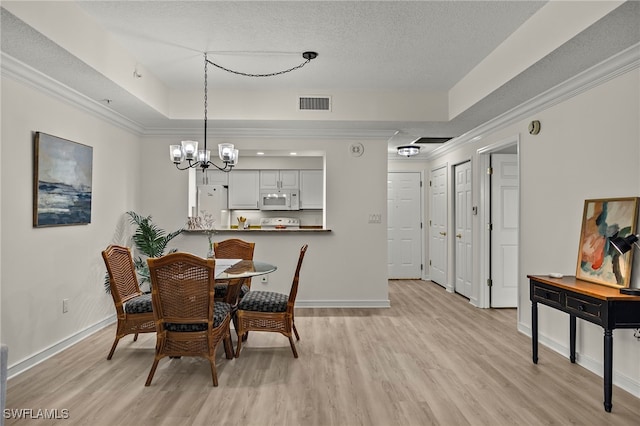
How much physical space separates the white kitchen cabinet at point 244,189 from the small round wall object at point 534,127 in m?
4.62

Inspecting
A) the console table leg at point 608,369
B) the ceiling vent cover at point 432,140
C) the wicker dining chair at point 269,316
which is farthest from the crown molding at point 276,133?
the console table leg at point 608,369

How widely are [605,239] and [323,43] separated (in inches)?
107

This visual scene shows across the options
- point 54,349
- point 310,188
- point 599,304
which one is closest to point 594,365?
point 599,304

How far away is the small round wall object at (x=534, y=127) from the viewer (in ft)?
13.0

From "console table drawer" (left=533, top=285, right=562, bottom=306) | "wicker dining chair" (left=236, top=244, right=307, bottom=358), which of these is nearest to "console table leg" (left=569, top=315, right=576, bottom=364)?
"console table drawer" (left=533, top=285, right=562, bottom=306)

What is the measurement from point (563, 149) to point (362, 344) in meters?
2.56

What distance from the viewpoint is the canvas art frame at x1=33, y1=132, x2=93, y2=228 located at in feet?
10.8

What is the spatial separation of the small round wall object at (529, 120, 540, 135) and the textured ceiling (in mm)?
263

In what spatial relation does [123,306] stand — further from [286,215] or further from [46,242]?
[286,215]

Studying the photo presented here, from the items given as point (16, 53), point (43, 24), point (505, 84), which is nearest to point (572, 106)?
point (505, 84)

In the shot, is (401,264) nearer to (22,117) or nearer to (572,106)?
(572,106)

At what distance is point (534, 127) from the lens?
4012 millimetres

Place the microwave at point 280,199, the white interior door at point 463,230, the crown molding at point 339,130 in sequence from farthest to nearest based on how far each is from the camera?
1. the microwave at point 280,199
2. the white interior door at point 463,230
3. the crown molding at point 339,130

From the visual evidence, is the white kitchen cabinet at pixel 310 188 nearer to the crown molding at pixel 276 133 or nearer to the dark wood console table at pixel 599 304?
the crown molding at pixel 276 133
